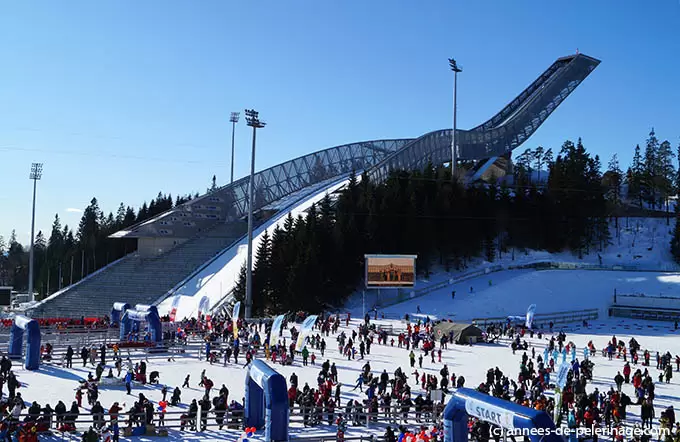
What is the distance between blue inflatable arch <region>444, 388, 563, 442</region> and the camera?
36.4 ft

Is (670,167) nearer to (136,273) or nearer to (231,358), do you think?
(136,273)

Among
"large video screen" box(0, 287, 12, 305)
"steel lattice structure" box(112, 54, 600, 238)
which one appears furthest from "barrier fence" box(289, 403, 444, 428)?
"steel lattice structure" box(112, 54, 600, 238)

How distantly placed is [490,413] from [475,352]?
1971cm

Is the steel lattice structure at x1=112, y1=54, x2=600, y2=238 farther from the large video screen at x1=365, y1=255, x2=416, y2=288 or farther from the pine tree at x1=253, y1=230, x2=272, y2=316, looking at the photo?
the large video screen at x1=365, y1=255, x2=416, y2=288

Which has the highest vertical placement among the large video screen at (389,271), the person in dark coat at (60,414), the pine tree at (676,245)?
the pine tree at (676,245)

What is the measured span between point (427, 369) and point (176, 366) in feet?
35.1

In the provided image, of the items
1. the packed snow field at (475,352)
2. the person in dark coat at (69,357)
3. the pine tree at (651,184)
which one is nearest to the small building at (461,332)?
the packed snow field at (475,352)

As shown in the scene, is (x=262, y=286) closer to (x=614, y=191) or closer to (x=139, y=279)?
(x=139, y=279)

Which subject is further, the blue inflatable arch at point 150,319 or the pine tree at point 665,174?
the pine tree at point 665,174

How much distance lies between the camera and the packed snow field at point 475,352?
2155 cm

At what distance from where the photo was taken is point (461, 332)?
33844 millimetres

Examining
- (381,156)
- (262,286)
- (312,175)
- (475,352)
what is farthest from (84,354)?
(381,156)

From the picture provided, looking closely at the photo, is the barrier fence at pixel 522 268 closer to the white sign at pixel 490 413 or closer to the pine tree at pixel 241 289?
the pine tree at pixel 241 289

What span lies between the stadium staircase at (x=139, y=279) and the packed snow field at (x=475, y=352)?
21.9 m
